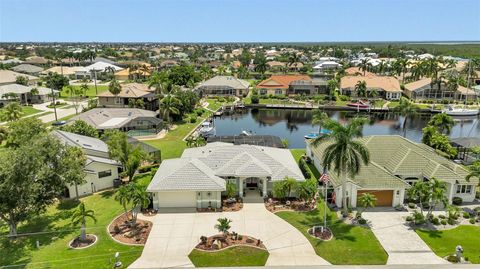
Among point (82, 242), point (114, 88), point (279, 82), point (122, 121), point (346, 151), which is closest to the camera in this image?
point (82, 242)

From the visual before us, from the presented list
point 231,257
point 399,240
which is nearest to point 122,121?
point 231,257

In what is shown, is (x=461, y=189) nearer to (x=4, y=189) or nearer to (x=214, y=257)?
(x=214, y=257)

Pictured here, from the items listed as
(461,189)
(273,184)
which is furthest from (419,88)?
(273,184)

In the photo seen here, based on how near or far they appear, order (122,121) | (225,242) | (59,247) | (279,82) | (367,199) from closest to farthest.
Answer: (59,247) → (225,242) → (367,199) → (122,121) → (279,82)

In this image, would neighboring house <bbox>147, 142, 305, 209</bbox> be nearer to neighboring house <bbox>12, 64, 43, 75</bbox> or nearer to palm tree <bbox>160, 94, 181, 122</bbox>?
palm tree <bbox>160, 94, 181, 122</bbox>

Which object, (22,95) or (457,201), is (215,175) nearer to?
(457,201)


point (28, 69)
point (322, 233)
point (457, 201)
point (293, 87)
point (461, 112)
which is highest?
point (28, 69)

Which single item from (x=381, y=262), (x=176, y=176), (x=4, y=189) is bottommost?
(x=381, y=262)

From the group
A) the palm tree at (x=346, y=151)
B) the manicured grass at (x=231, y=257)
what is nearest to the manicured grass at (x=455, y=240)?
the palm tree at (x=346, y=151)
